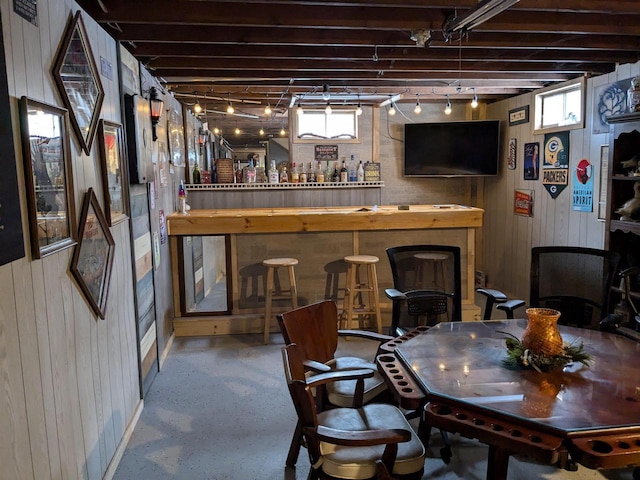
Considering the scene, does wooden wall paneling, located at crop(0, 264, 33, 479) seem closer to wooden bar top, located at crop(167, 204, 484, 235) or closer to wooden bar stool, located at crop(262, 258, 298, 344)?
wooden bar stool, located at crop(262, 258, 298, 344)

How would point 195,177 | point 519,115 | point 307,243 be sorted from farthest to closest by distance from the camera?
point 195,177 → point 519,115 → point 307,243

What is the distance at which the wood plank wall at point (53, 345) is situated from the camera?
5.12 feet

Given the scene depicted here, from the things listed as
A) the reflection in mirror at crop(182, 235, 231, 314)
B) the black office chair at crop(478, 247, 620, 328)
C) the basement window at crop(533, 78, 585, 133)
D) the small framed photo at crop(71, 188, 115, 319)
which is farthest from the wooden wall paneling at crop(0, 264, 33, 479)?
the basement window at crop(533, 78, 585, 133)

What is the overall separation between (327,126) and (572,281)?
391cm

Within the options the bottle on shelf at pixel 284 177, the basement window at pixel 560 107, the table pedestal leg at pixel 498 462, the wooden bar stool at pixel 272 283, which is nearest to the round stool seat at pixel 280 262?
the wooden bar stool at pixel 272 283

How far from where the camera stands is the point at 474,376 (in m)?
1.92

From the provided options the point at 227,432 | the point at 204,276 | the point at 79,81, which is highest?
the point at 79,81

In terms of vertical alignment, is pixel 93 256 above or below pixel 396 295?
above

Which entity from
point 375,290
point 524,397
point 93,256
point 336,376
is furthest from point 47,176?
point 375,290

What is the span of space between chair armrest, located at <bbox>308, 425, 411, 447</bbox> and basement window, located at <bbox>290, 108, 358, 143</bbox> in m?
4.87

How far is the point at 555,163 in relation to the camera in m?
4.96

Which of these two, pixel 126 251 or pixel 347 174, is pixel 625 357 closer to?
pixel 126 251

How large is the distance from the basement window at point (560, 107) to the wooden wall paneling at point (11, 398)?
15.4ft

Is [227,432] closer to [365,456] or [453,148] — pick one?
[365,456]
